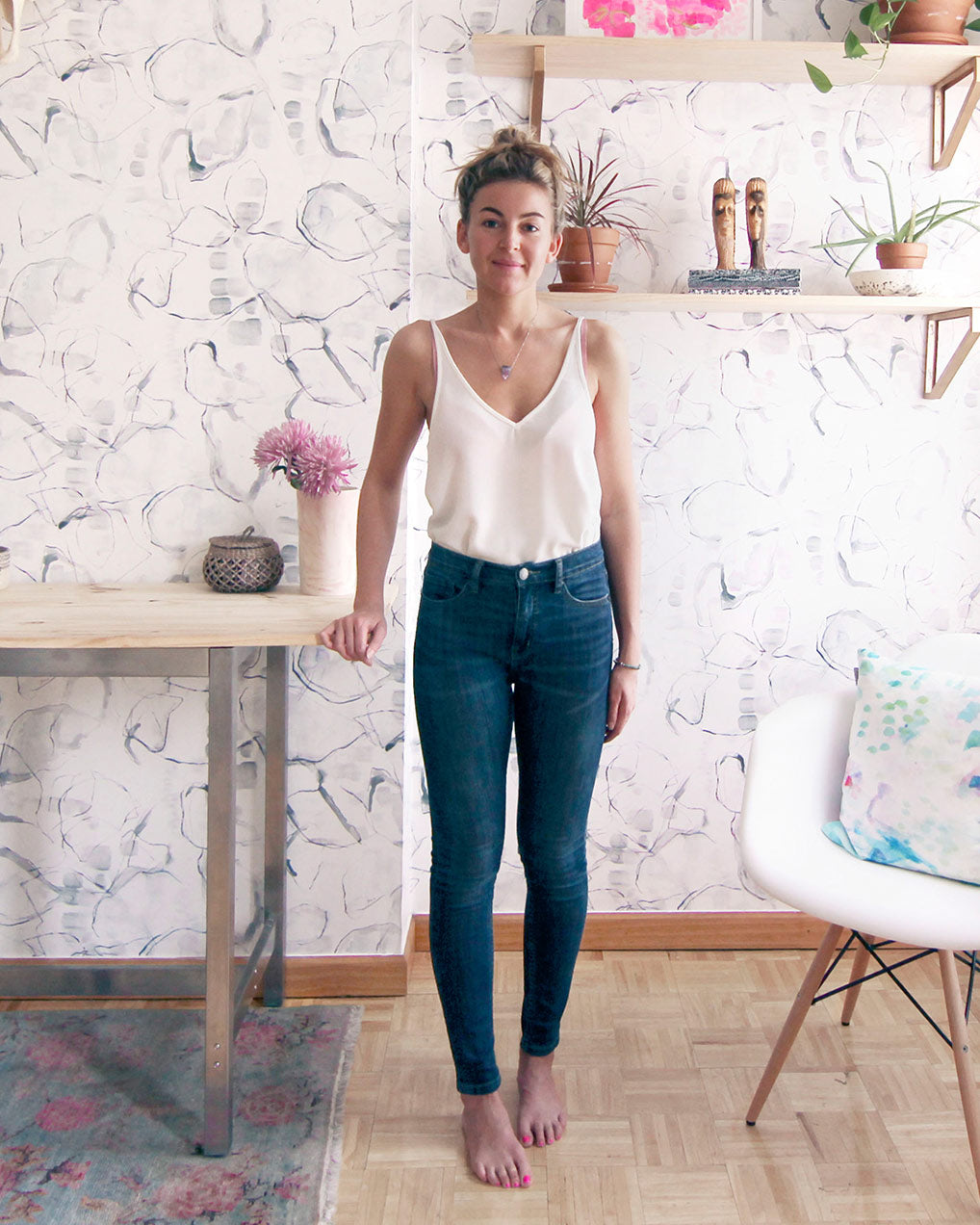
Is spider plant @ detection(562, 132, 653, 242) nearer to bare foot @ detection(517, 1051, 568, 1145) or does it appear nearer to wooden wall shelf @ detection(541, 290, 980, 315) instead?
wooden wall shelf @ detection(541, 290, 980, 315)

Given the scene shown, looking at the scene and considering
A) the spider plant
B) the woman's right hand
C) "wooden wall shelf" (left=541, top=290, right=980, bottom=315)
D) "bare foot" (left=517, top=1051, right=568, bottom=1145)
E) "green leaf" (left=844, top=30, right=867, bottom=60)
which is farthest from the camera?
the spider plant

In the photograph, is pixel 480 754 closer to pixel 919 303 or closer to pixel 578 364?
pixel 578 364

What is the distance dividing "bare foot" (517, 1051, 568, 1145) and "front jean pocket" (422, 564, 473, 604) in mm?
748

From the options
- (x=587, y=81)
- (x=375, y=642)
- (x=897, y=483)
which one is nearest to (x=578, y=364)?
(x=375, y=642)

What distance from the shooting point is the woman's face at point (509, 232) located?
145cm

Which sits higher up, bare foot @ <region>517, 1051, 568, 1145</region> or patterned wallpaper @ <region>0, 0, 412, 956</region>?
patterned wallpaper @ <region>0, 0, 412, 956</region>

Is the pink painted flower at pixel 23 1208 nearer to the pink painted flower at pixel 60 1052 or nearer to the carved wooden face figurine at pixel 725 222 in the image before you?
the pink painted flower at pixel 60 1052

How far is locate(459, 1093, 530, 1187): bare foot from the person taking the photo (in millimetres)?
1579

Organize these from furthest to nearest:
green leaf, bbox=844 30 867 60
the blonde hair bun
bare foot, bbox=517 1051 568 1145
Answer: green leaf, bbox=844 30 867 60 → bare foot, bbox=517 1051 568 1145 → the blonde hair bun

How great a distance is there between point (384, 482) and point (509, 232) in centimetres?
39

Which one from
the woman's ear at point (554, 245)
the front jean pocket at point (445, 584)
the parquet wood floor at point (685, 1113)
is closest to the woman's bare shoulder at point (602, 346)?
the woman's ear at point (554, 245)

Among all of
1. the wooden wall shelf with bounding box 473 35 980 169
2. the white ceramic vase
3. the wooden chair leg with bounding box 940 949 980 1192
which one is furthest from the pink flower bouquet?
the wooden chair leg with bounding box 940 949 980 1192

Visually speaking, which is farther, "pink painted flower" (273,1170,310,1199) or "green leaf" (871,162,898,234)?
"green leaf" (871,162,898,234)

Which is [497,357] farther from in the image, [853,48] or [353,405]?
[853,48]
